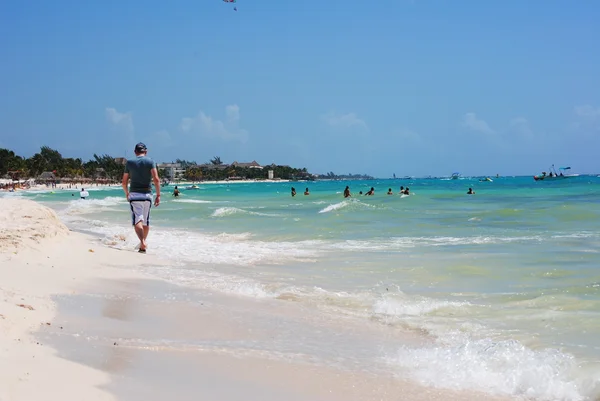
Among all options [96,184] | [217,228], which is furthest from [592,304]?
[96,184]

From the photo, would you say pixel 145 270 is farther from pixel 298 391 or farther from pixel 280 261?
pixel 298 391

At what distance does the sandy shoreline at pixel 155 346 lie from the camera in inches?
143

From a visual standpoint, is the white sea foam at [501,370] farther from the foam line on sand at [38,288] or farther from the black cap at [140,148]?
the black cap at [140,148]

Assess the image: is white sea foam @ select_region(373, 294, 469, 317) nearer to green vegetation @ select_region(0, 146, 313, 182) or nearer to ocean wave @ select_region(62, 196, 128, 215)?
ocean wave @ select_region(62, 196, 128, 215)

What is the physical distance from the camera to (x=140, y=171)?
30.8ft

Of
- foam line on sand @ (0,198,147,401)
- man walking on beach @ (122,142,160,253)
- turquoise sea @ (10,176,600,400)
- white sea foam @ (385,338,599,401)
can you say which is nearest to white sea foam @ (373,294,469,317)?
turquoise sea @ (10,176,600,400)

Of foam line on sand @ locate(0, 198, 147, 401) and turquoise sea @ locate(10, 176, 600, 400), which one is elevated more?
foam line on sand @ locate(0, 198, 147, 401)

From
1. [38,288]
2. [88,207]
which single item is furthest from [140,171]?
[88,207]

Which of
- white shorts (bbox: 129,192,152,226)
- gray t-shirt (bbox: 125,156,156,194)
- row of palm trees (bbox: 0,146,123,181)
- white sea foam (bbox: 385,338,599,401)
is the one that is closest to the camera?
white sea foam (bbox: 385,338,599,401)

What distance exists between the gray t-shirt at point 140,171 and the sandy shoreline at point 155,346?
7.27 feet

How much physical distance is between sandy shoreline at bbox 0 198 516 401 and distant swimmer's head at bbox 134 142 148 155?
254 centimetres

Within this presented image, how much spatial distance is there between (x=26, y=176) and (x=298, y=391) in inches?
5516

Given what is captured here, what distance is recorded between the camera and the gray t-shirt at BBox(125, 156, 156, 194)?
9.36 metres

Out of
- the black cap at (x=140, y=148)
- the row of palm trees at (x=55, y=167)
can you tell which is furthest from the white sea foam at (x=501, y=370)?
the row of palm trees at (x=55, y=167)
